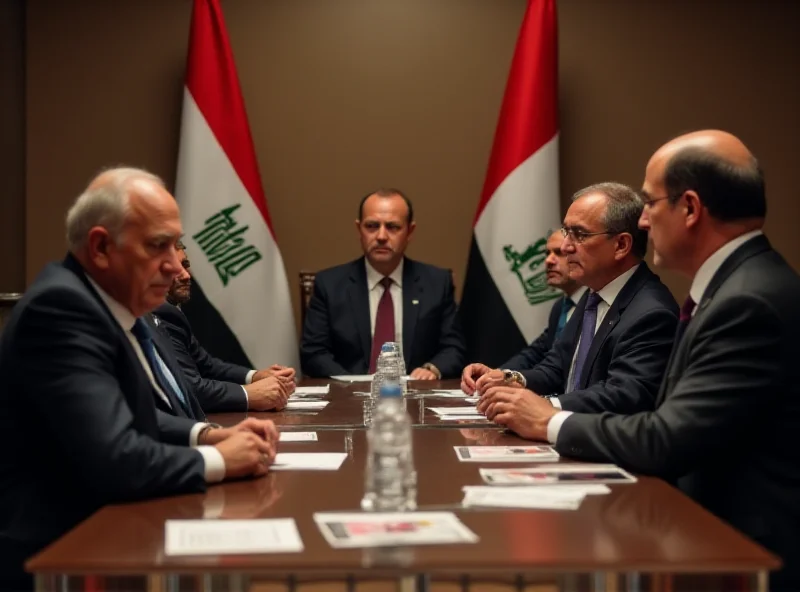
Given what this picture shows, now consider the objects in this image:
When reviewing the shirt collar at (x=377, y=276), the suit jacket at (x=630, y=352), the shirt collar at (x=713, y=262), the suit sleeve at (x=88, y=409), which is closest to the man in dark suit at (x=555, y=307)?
the shirt collar at (x=377, y=276)

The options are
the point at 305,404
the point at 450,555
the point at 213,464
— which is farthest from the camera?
the point at 305,404

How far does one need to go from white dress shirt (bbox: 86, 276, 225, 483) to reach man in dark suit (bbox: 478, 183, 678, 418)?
0.92 meters

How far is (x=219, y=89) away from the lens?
5.88 metres

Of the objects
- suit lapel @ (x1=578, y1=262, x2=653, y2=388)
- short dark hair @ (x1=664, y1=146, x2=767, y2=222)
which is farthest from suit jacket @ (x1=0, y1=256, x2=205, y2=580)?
suit lapel @ (x1=578, y1=262, x2=653, y2=388)

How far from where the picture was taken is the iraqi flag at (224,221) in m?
5.75

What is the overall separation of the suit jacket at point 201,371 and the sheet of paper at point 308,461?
3.19 feet

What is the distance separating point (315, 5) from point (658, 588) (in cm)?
529

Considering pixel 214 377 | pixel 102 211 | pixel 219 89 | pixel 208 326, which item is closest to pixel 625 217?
pixel 214 377

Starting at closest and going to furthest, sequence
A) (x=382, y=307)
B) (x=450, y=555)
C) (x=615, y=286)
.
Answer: (x=450, y=555)
(x=615, y=286)
(x=382, y=307)

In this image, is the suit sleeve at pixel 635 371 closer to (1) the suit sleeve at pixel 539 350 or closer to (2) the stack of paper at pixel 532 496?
(2) the stack of paper at pixel 532 496

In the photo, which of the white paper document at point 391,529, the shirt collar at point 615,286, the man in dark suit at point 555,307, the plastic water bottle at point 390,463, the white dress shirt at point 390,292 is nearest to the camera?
the white paper document at point 391,529

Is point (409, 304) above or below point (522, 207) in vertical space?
below

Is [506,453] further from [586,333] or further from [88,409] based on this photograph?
[586,333]

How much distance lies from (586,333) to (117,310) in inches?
A: 75.4
